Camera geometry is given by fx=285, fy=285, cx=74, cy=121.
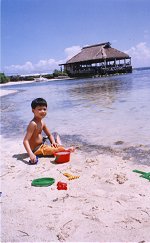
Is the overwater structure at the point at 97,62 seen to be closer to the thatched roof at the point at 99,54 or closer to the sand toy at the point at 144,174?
the thatched roof at the point at 99,54

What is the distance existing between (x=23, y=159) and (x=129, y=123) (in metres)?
3.22

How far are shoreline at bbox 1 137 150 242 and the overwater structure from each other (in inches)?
1527

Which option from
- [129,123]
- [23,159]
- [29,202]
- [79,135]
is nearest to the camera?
[29,202]

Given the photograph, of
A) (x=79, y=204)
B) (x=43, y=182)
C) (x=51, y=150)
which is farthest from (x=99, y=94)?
(x=79, y=204)

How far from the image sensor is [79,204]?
2.65 m

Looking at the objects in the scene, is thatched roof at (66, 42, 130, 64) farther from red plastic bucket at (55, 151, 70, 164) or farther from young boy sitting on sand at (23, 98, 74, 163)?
red plastic bucket at (55, 151, 70, 164)

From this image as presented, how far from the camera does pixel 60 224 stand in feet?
7.66

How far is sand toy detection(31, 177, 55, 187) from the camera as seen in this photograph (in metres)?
3.14

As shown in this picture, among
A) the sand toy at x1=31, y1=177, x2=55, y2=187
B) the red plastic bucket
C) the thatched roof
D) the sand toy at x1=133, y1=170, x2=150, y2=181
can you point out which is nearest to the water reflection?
the red plastic bucket

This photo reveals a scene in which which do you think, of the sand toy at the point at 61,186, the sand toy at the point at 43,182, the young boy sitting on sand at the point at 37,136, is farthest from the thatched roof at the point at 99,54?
the sand toy at the point at 61,186

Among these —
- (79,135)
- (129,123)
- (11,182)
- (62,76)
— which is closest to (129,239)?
(11,182)

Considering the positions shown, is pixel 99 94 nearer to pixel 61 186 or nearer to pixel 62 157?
pixel 62 157

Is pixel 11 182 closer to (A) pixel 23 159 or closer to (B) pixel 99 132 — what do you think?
(A) pixel 23 159

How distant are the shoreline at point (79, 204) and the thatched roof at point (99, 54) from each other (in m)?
38.8
